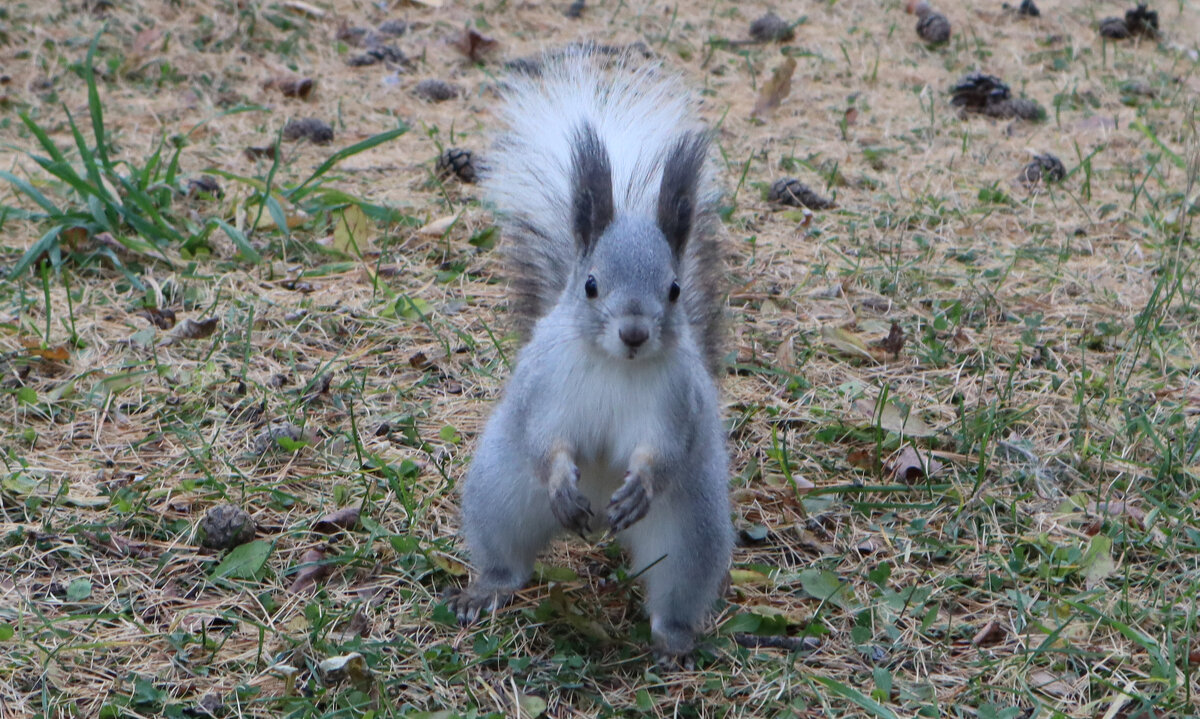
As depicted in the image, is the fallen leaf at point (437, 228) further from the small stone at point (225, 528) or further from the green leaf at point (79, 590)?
the green leaf at point (79, 590)

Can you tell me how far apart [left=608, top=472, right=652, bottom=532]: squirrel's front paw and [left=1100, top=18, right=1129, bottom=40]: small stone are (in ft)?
14.4

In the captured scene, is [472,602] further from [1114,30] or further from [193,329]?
[1114,30]

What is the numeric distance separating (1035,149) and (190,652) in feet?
10.8

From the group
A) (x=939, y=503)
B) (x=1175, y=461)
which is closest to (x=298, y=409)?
(x=939, y=503)

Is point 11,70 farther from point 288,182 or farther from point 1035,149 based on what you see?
point 1035,149

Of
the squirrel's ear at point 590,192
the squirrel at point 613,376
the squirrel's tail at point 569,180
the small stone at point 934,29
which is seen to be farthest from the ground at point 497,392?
the small stone at point 934,29

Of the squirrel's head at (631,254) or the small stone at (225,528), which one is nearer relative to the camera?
the squirrel's head at (631,254)

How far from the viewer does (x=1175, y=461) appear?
2256mm

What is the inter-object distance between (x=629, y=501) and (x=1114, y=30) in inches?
174

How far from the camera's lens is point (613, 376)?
1.77m

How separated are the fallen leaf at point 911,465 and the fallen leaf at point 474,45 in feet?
9.56

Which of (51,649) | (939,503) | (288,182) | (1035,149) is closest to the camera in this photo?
(51,649)

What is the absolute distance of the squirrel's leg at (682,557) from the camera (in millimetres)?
1834

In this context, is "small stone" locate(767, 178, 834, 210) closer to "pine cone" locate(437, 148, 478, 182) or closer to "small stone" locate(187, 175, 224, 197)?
"pine cone" locate(437, 148, 478, 182)
